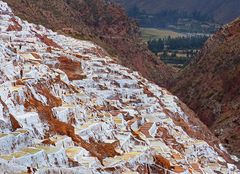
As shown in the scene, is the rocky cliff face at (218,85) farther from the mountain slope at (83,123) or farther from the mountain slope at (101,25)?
the mountain slope at (83,123)

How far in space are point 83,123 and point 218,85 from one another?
78.5 metres

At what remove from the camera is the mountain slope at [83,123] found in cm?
2880

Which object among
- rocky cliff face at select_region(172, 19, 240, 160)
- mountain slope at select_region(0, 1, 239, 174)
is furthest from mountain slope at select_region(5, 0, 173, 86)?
mountain slope at select_region(0, 1, 239, 174)

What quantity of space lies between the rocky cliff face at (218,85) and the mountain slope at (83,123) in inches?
1168

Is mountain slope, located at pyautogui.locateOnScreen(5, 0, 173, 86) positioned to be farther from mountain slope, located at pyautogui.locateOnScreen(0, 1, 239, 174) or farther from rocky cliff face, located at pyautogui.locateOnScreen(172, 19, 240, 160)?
mountain slope, located at pyautogui.locateOnScreen(0, 1, 239, 174)

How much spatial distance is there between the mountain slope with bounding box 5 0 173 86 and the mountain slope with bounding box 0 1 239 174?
5988 cm

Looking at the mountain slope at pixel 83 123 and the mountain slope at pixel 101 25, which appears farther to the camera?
the mountain slope at pixel 101 25

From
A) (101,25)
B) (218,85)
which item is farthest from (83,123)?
(101,25)

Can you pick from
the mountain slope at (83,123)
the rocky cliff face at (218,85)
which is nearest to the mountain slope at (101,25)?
the rocky cliff face at (218,85)

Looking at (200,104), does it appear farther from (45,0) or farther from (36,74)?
(36,74)

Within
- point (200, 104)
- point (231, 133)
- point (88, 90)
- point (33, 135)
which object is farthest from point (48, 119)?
point (200, 104)

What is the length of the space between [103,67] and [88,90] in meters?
10.3

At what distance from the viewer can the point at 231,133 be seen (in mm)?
84562

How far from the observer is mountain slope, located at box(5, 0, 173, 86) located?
403 ft
